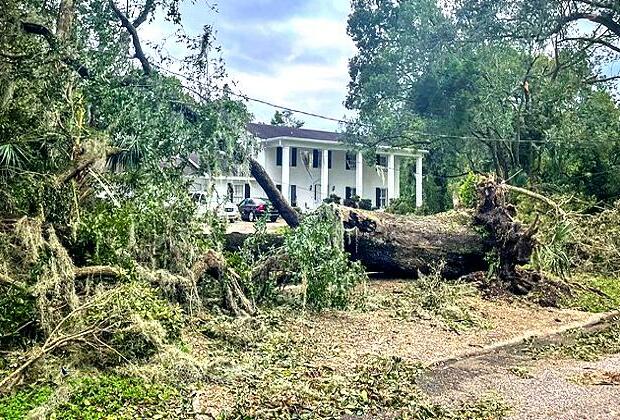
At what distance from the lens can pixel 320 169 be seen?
3072cm

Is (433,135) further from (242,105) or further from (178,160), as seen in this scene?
(178,160)

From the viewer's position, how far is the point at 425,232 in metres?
10.3

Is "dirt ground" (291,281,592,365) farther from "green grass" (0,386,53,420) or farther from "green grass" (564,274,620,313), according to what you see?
"green grass" (0,386,53,420)

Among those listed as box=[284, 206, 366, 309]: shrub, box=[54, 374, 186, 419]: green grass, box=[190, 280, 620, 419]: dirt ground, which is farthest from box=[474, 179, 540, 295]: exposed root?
box=[54, 374, 186, 419]: green grass

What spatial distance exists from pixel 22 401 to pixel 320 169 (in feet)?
88.5

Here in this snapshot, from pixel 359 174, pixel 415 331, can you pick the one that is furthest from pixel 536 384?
pixel 359 174

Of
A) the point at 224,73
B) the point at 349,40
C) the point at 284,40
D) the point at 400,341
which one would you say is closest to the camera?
the point at 400,341

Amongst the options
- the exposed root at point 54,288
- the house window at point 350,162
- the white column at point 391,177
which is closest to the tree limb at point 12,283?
the exposed root at point 54,288

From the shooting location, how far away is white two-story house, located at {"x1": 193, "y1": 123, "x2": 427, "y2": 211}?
96.0 feet

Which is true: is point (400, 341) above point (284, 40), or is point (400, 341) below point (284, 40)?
below

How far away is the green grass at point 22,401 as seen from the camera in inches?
149

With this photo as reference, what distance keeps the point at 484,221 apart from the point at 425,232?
949 mm

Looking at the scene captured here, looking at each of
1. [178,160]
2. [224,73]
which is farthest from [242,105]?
[178,160]

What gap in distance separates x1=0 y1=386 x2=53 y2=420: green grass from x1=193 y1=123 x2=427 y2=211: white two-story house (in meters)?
23.3
